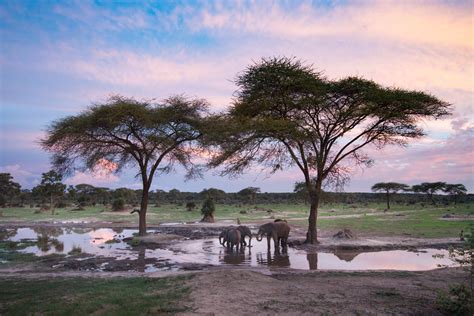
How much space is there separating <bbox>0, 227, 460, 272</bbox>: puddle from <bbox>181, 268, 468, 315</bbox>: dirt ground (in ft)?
9.28

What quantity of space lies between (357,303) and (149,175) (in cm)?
2190

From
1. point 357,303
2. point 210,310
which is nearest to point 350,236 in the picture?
point 357,303

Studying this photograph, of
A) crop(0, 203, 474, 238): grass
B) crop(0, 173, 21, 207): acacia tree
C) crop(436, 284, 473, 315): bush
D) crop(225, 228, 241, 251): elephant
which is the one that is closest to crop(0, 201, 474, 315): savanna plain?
crop(436, 284, 473, 315): bush

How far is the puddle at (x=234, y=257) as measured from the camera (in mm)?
17109

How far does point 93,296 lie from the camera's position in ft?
34.3

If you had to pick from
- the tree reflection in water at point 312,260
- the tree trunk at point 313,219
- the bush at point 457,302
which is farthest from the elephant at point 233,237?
the bush at point 457,302

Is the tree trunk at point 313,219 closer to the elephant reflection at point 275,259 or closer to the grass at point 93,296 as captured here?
the elephant reflection at point 275,259

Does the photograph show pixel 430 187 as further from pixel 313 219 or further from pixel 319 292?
pixel 319 292

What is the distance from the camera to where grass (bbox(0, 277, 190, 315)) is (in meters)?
9.23

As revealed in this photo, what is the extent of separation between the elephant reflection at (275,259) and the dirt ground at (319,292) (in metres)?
3.02

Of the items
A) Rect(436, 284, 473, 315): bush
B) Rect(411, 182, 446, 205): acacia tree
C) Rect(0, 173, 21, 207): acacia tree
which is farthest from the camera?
Rect(411, 182, 446, 205): acacia tree

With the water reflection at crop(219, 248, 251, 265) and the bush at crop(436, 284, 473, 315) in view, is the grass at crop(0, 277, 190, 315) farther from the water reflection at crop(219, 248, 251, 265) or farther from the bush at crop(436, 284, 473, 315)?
the bush at crop(436, 284, 473, 315)

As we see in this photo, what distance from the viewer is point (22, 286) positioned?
1207cm

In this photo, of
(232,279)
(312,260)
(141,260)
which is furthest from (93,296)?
(312,260)
